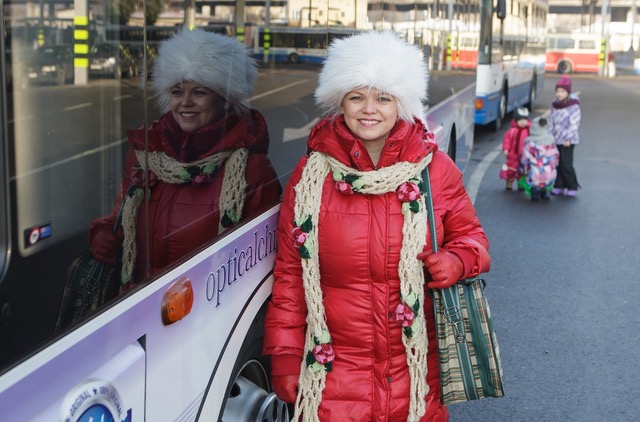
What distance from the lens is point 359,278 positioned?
11.0ft

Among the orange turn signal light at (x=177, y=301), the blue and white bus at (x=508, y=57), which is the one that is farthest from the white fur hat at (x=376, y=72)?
the blue and white bus at (x=508, y=57)

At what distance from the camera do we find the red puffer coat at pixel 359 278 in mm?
3334

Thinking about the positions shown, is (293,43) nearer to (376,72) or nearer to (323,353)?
(376,72)

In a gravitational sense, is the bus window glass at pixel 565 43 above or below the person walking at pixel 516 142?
above

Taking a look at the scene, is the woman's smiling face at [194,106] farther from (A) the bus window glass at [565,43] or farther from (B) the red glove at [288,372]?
(A) the bus window glass at [565,43]

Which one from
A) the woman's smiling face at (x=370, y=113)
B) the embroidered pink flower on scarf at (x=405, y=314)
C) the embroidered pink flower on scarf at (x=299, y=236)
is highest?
the woman's smiling face at (x=370, y=113)

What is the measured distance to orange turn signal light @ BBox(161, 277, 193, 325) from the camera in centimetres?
271

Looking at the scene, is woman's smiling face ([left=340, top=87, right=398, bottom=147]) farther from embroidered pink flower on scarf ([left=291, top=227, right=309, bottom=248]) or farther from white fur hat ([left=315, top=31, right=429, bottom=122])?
embroidered pink flower on scarf ([left=291, top=227, right=309, bottom=248])

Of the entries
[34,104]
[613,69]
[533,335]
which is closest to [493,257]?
[533,335]

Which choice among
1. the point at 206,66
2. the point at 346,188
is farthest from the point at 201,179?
the point at 346,188

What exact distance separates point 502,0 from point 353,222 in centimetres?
1416

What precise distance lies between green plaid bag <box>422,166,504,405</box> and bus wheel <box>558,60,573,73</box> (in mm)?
43031

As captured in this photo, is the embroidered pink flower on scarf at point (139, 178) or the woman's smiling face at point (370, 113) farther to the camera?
the woman's smiling face at point (370, 113)

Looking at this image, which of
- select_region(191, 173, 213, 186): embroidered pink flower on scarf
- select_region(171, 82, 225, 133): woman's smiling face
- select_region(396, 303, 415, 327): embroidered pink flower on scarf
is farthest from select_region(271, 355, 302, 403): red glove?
select_region(171, 82, 225, 133): woman's smiling face
